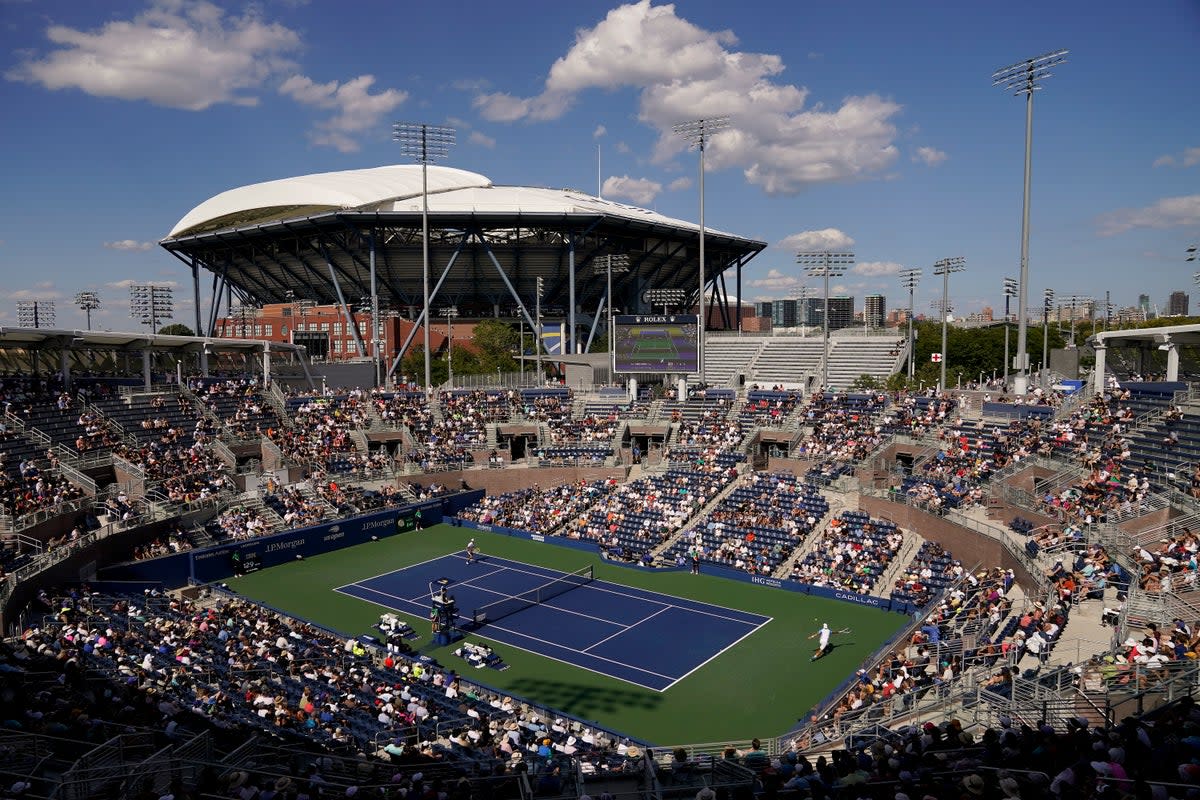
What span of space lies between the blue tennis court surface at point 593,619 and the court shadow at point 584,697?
715 mm

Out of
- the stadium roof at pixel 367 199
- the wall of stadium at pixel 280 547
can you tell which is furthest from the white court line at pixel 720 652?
the stadium roof at pixel 367 199

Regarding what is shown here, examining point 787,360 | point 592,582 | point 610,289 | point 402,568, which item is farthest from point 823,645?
point 787,360

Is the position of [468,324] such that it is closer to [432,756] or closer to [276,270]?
[276,270]

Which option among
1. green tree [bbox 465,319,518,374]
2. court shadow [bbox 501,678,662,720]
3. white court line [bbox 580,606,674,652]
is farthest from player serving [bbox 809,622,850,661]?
green tree [bbox 465,319,518,374]

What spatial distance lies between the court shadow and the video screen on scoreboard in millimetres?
25905

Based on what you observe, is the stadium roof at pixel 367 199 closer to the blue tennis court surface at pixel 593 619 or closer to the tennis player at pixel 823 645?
the blue tennis court surface at pixel 593 619

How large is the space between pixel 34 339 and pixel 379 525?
1678 centimetres

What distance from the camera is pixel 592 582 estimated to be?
99.7 feet

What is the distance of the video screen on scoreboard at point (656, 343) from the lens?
149 feet

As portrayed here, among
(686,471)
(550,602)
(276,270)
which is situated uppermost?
(276,270)

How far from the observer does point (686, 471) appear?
39.2 meters

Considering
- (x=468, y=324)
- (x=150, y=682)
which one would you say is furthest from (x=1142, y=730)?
(x=468, y=324)

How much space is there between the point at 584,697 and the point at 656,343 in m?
27.9

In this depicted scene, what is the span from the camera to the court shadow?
2016 cm
